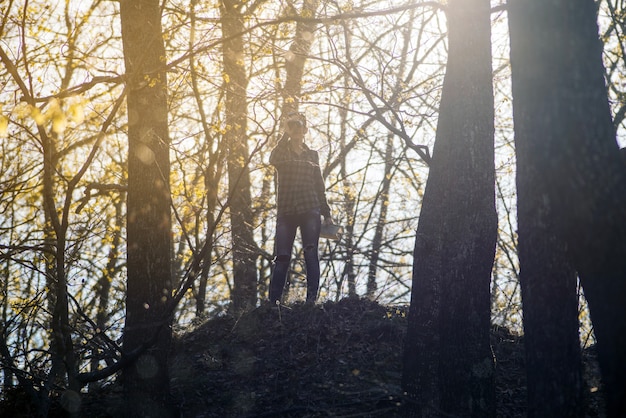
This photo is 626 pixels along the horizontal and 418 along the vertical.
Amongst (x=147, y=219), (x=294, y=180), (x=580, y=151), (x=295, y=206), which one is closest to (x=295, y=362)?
(x=295, y=206)

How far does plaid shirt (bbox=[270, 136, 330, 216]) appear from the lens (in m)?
7.38

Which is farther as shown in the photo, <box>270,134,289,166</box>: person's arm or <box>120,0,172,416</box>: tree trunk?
<box>270,134,289,166</box>: person's arm

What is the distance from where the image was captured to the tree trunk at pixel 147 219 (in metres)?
5.52

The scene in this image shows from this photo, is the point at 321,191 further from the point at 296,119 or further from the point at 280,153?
the point at 296,119

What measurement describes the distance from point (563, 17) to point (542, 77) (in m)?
0.35

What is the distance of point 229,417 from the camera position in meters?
5.67

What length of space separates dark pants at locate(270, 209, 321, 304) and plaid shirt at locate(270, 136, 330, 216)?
108 millimetres

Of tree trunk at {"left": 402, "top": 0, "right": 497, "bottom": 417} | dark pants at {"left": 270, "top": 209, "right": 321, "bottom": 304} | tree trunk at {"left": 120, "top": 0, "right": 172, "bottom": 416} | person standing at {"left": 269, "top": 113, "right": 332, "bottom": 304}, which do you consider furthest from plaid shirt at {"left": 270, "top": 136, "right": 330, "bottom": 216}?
tree trunk at {"left": 402, "top": 0, "right": 497, "bottom": 417}

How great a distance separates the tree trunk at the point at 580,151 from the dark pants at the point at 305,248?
372 cm

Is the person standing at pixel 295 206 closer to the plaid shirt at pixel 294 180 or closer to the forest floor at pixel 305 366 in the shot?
the plaid shirt at pixel 294 180

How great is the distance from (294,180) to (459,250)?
108 inches

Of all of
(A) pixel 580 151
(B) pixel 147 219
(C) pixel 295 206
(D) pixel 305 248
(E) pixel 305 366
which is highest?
(C) pixel 295 206

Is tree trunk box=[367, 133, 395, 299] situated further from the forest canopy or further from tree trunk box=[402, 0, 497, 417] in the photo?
tree trunk box=[402, 0, 497, 417]

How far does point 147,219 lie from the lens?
18.7ft
